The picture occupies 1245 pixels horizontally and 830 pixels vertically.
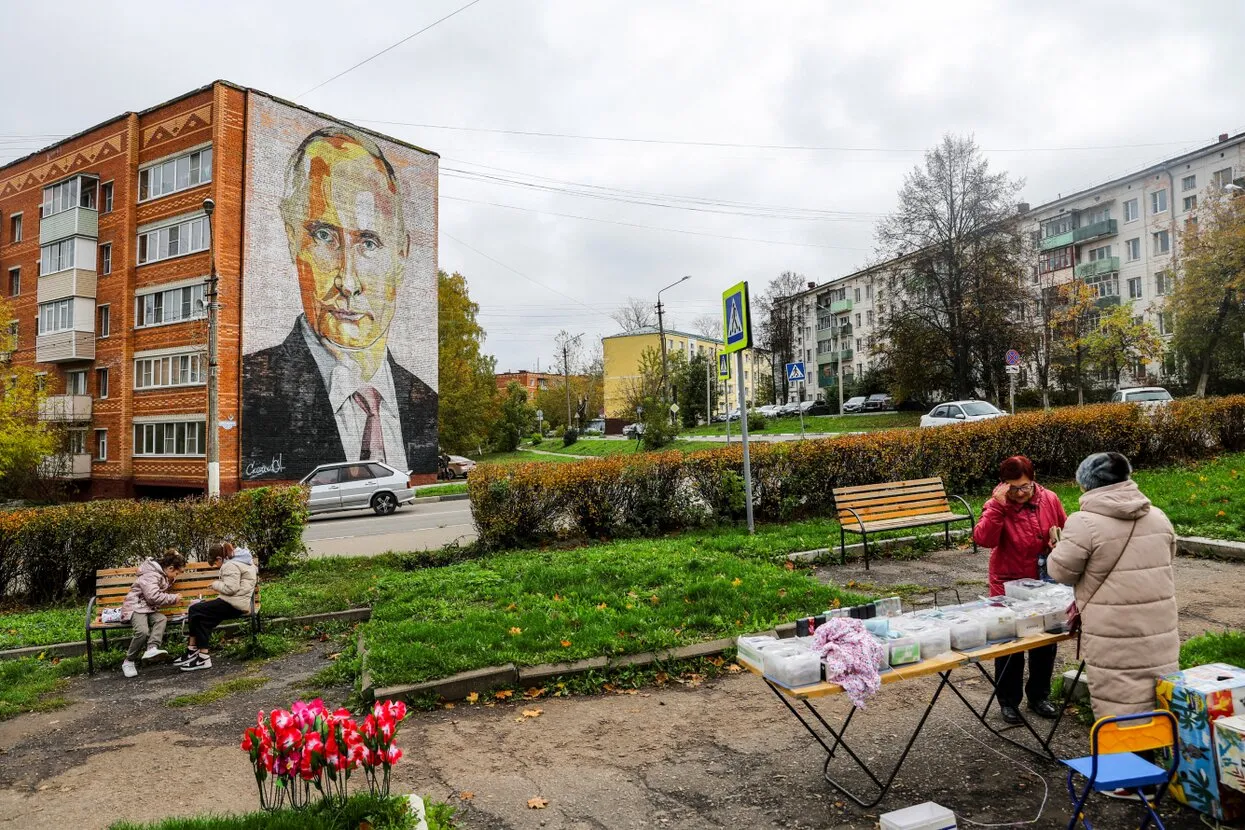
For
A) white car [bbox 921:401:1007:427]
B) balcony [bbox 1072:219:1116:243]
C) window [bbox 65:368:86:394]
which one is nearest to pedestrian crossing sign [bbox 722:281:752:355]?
white car [bbox 921:401:1007:427]

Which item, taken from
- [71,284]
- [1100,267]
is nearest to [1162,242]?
[1100,267]

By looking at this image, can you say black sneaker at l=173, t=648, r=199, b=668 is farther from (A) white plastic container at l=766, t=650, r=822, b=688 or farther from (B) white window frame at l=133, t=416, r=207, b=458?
(B) white window frame at l=133, t=416, r=207, b=458

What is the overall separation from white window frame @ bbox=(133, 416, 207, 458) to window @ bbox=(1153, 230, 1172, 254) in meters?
58.0

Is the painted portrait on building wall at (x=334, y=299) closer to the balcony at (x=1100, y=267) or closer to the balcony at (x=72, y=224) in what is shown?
the balcony at (x=72, y=224)

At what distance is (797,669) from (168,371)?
33.9m

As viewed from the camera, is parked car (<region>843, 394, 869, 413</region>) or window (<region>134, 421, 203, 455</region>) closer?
window (<region>134, 421, 203, 455</region>)

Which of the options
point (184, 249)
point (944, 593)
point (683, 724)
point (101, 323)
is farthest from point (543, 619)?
point (101, 323)

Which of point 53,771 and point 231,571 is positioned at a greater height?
point 231,571

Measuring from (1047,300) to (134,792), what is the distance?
49.0 metres

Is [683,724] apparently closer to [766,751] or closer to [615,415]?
[766,751]

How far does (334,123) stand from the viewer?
32.8 m

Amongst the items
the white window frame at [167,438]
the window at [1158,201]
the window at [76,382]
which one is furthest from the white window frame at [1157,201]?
the window at [76,382]

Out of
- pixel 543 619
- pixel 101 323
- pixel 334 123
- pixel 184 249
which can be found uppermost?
pixel 334 123

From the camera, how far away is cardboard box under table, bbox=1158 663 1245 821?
3344 mm
